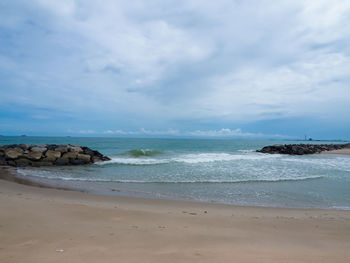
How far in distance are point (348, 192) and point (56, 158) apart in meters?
19.8

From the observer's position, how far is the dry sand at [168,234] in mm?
3066

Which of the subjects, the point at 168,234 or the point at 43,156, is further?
the point at 43,156

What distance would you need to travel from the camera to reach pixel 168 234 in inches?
159

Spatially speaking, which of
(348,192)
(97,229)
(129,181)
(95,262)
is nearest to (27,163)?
(129,181)

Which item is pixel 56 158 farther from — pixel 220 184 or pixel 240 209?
pixel 240 209

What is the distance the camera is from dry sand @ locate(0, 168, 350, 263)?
3066mm

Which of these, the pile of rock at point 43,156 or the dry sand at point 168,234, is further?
the pile of rock at point 43,156

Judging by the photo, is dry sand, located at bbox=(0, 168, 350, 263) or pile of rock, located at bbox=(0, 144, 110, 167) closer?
dry sand, located at bbox=(0, 168, 350, 263)

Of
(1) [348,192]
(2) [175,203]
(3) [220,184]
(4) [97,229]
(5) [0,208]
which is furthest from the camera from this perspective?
(3) [220,184]

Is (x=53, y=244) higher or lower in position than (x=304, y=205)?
higher

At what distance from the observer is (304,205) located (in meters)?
7.48

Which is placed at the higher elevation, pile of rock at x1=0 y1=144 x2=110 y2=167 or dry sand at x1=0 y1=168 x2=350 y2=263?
pile of rock at x1=0 y1=144 x2=110 y2=167

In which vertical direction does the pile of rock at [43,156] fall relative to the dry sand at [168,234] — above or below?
above

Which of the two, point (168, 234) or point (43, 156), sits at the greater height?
point (43, 156)
